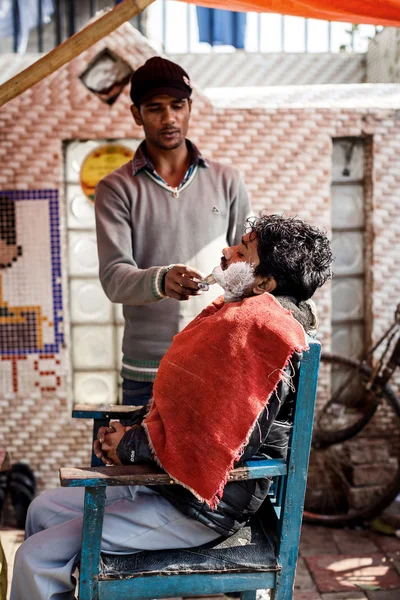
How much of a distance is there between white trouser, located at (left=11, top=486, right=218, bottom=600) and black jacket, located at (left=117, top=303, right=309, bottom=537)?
0.14 ft

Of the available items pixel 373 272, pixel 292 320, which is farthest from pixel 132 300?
pixel 373 272

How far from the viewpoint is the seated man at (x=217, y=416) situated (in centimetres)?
178

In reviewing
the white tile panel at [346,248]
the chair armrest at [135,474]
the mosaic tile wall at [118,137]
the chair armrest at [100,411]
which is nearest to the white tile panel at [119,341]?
the mosaic tile wall at [118,137]

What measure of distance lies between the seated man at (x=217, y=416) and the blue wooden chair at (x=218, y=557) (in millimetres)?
40

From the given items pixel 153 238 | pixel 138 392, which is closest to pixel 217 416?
pixel 138 392

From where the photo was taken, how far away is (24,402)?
390 centimetres

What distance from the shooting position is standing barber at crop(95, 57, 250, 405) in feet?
8.60

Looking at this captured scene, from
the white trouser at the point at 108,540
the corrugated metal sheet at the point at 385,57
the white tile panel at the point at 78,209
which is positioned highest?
the corrugated metal sheet at the point at 385,57

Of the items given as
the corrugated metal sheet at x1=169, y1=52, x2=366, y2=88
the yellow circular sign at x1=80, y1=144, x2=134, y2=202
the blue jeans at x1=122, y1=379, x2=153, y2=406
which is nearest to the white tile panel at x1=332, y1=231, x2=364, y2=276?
the yellow circular sign at x1=80, y1=144, x2=134, y2=202

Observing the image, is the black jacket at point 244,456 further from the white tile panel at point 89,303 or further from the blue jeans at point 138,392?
the white tile panel at point 89,303

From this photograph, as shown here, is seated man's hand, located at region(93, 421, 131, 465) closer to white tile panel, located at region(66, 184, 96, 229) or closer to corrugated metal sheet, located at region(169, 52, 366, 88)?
white tile panel, located at region(66, 184, 96, 229)

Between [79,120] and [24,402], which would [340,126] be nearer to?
[79,120]

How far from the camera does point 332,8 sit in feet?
8.11

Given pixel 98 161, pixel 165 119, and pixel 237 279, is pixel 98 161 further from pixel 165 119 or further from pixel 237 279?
pixel 237 279
